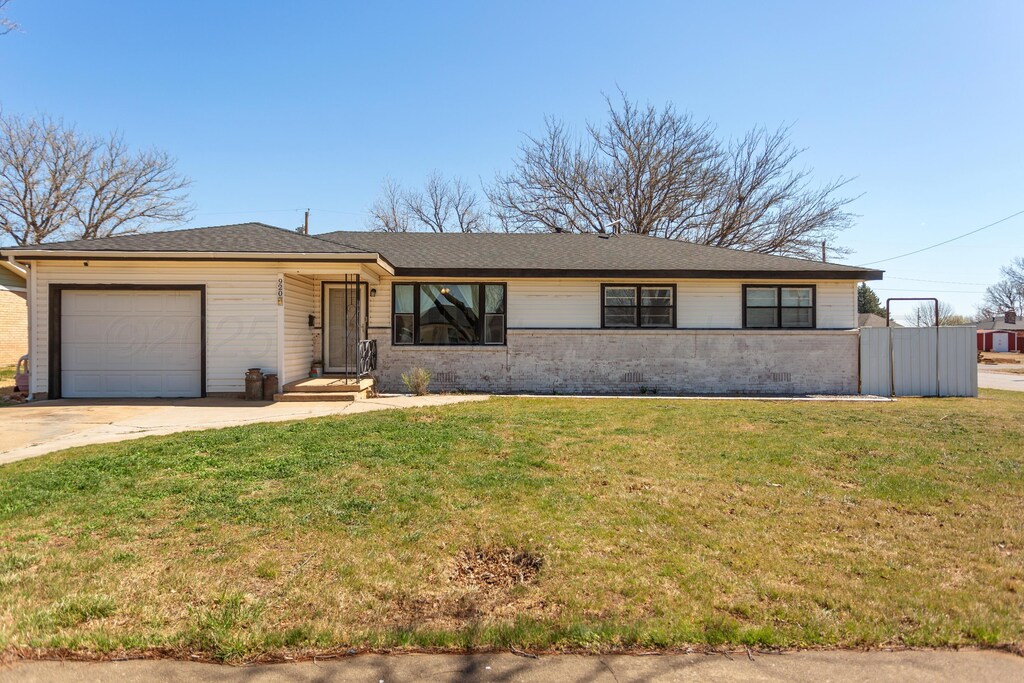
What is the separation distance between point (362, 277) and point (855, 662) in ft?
37.7

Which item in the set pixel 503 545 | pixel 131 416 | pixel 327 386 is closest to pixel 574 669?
pixel 503 545

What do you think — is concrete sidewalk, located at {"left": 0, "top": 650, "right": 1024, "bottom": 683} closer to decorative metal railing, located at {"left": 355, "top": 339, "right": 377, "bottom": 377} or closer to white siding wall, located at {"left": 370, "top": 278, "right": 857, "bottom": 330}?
decorative metal railing, located at {"left": 355, "top": 339, "right": 377, "bottom": 377}

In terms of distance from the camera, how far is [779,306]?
14.0 meters

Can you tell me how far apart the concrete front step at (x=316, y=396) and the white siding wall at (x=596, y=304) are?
2.78 m

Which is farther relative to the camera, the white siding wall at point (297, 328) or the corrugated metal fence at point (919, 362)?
the corrugated metal fence at point (919, 362)

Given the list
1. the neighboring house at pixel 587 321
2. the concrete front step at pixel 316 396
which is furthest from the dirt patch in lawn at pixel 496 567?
the neighboring house at pixel 587 321

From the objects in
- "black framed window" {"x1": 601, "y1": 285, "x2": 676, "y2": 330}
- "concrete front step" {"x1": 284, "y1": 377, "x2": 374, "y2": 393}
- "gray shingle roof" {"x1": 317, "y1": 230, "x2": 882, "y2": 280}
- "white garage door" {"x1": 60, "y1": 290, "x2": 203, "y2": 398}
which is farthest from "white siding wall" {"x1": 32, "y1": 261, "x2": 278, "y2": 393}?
"black framed window" {"x1": 601, "y1": 285, "x2": 676, "y2": 330}

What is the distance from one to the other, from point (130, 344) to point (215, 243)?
261cm

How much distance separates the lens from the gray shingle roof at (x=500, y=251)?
11430 mm

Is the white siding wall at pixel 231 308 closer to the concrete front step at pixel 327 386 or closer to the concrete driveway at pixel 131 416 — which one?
the concrete front step at pixel 327 386

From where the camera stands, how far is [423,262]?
13742mm

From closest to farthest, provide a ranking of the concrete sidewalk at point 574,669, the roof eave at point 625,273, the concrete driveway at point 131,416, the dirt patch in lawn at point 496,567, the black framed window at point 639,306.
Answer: the concrete sidewalk at point 574,669, the dirt patch in lawn at point 496,567, the concrete driveway at point 131,416, the roof eave at point 625,273, the black framed window at point 639,306

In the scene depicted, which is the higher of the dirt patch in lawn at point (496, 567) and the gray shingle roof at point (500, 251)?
the gray shingle roof at point (500, 251)

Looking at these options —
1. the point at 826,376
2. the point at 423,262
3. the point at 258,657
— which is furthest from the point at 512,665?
the point at 826,376
